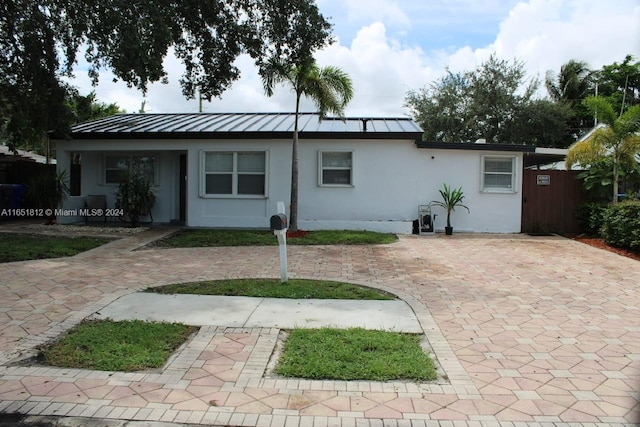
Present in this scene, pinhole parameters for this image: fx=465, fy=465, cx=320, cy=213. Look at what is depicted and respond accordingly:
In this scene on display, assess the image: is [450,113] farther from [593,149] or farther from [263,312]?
[263,312]

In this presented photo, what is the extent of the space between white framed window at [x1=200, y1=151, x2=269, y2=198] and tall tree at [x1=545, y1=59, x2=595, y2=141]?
95.1 feet

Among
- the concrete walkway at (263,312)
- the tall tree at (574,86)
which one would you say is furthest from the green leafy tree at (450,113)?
the concrete walkway at (263,312)

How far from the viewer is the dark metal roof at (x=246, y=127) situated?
13.8 meters

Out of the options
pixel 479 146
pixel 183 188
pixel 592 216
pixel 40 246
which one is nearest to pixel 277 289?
pixel 40 246

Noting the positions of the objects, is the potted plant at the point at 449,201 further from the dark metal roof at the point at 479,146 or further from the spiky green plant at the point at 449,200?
the dark metal roof at the point at 479,146

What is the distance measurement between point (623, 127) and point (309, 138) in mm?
8571

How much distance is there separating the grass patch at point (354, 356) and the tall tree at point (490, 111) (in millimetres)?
28307

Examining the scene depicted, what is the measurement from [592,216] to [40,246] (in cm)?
1406

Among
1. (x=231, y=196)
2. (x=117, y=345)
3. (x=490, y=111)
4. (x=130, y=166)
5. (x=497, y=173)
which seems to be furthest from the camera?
(x=490, y=111)

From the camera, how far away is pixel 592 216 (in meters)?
13.1

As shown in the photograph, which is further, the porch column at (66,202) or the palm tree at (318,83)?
the porch column at (66,202)

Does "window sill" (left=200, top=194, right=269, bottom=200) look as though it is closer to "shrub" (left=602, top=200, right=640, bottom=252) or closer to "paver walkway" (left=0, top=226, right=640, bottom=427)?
"paver walkway" (left=0, top=226, right=640, bottom=427)

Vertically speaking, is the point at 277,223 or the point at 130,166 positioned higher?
the point at 130,166

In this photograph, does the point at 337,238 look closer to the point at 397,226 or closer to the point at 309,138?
the point at 397,226
